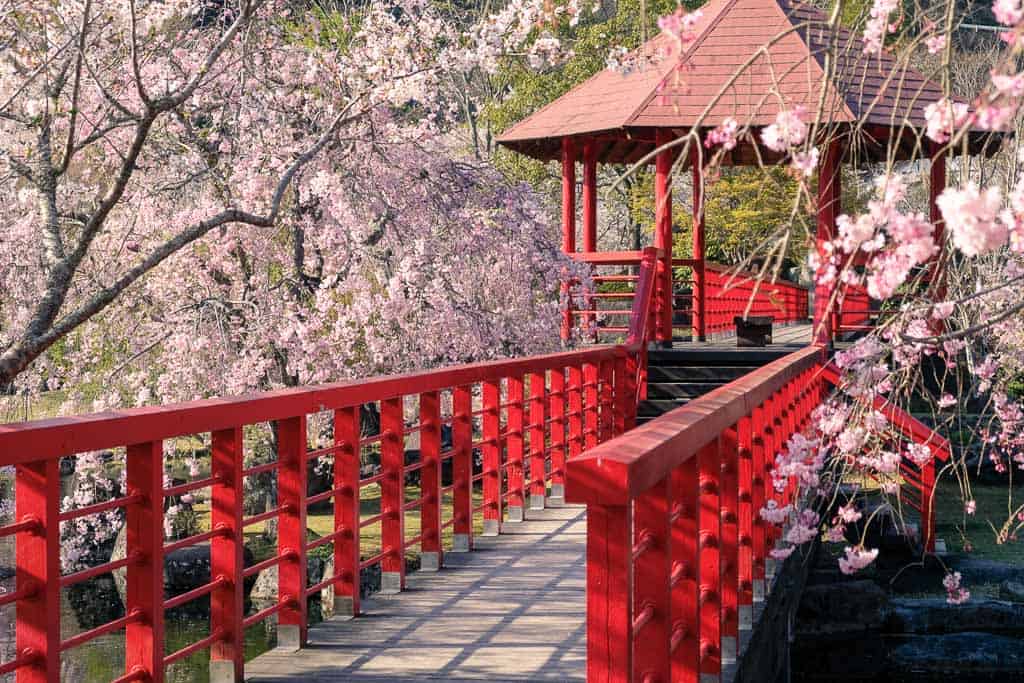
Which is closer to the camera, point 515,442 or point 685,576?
point 685,576

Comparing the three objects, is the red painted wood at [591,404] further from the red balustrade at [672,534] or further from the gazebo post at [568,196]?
the gazebo post at [568,196]

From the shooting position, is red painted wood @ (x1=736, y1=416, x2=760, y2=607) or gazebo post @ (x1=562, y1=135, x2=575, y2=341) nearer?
red painted wood @ (x1=736, y1=416, x2=760, y2=607)

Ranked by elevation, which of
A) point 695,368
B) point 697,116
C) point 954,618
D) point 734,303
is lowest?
point 954,618

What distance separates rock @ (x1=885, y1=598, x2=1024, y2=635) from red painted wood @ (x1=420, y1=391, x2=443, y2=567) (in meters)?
6.94

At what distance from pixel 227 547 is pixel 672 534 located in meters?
1.54

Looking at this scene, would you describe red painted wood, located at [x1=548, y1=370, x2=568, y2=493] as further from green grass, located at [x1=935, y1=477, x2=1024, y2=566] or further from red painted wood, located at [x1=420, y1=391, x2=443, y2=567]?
green grass, located at [x1=935, y1=477, x2=1024, y2=566]

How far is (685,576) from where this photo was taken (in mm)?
4680

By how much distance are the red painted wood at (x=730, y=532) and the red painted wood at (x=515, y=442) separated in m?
3.09

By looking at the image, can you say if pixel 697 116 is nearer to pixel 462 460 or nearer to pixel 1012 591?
Result: pixel 1012 591

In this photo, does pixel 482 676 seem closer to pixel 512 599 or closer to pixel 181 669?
pixel 512 599

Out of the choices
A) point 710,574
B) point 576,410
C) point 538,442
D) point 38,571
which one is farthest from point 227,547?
point 576,410

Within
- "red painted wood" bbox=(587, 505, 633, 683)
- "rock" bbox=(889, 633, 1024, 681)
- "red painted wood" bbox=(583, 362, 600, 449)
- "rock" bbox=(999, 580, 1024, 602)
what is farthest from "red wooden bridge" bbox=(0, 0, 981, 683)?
"rock" bbox=(999, 580, 1024, 602)

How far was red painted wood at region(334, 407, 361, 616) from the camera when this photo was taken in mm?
6227

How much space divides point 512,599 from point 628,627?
127 inches
